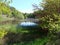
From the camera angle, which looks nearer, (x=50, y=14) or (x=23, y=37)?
(x=23, y=37)

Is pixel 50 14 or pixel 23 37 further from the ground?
pixel 50 14

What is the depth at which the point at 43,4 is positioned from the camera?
2436 centimetres

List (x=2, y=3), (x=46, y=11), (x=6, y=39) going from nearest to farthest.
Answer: (x=2, y=3)
(x=6, y=39)
(x=46, y=11)

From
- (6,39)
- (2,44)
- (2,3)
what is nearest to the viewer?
(2,3)

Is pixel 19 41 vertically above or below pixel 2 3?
below

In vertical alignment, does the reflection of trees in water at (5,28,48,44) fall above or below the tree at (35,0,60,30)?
below

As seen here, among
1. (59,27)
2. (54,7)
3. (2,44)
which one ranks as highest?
(54,7)

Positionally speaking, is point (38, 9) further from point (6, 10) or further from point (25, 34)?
point (6, 10)

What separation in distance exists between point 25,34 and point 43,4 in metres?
3.53

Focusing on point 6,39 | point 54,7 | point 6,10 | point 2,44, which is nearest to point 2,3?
→ point 6,10

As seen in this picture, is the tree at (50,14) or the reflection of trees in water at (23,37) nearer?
the reflection of trees in water at (23,37)

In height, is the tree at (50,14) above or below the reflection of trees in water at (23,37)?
above

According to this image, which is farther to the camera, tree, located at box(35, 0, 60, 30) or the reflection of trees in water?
tree, located at box(35, 0, 60, 30)

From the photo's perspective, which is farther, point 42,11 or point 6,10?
point 42,11
